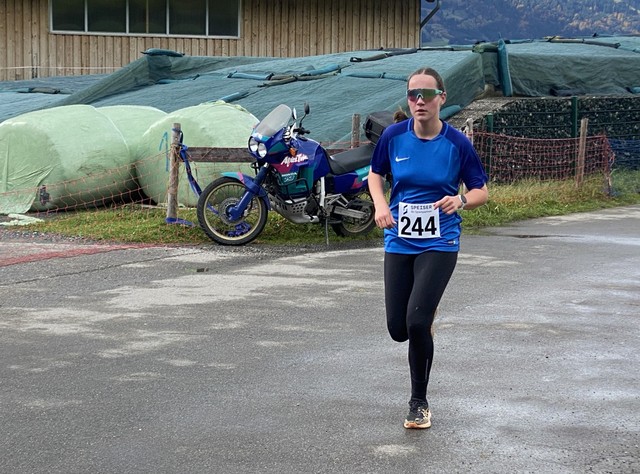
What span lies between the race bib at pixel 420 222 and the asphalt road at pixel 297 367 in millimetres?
986

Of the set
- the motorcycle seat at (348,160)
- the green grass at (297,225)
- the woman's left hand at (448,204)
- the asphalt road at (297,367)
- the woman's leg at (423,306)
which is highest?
the woman's left hand at (448,204)

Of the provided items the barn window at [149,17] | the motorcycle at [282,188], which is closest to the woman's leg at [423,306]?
the motorcycle at [282,188]

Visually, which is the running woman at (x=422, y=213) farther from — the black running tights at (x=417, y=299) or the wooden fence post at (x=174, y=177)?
the wooden fence post at (x=174, y=177)

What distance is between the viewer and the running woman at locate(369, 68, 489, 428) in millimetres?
6109

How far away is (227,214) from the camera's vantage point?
12.9m

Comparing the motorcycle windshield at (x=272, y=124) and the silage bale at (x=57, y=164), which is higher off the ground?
the motorcycle windshield at (x=272, y=124)

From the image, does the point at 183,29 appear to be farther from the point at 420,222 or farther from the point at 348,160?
the point at 420,222

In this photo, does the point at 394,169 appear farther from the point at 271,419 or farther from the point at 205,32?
the point at 205,32

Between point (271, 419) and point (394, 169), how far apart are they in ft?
4.83

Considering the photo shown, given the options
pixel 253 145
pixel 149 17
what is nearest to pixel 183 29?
pixel 149 17

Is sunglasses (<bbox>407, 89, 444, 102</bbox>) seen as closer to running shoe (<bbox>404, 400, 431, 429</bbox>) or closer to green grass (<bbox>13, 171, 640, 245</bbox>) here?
running shoe (<bbox>404, 400, 431, 429</bbox>)

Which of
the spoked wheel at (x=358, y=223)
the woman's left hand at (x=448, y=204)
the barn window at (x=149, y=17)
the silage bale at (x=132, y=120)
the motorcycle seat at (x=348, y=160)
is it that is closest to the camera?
the woman's left hand at (x=448, y=204)

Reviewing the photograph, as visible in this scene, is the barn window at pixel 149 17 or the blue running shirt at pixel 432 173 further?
the barn window at pixel 149 17

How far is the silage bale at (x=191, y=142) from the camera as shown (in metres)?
15.5
